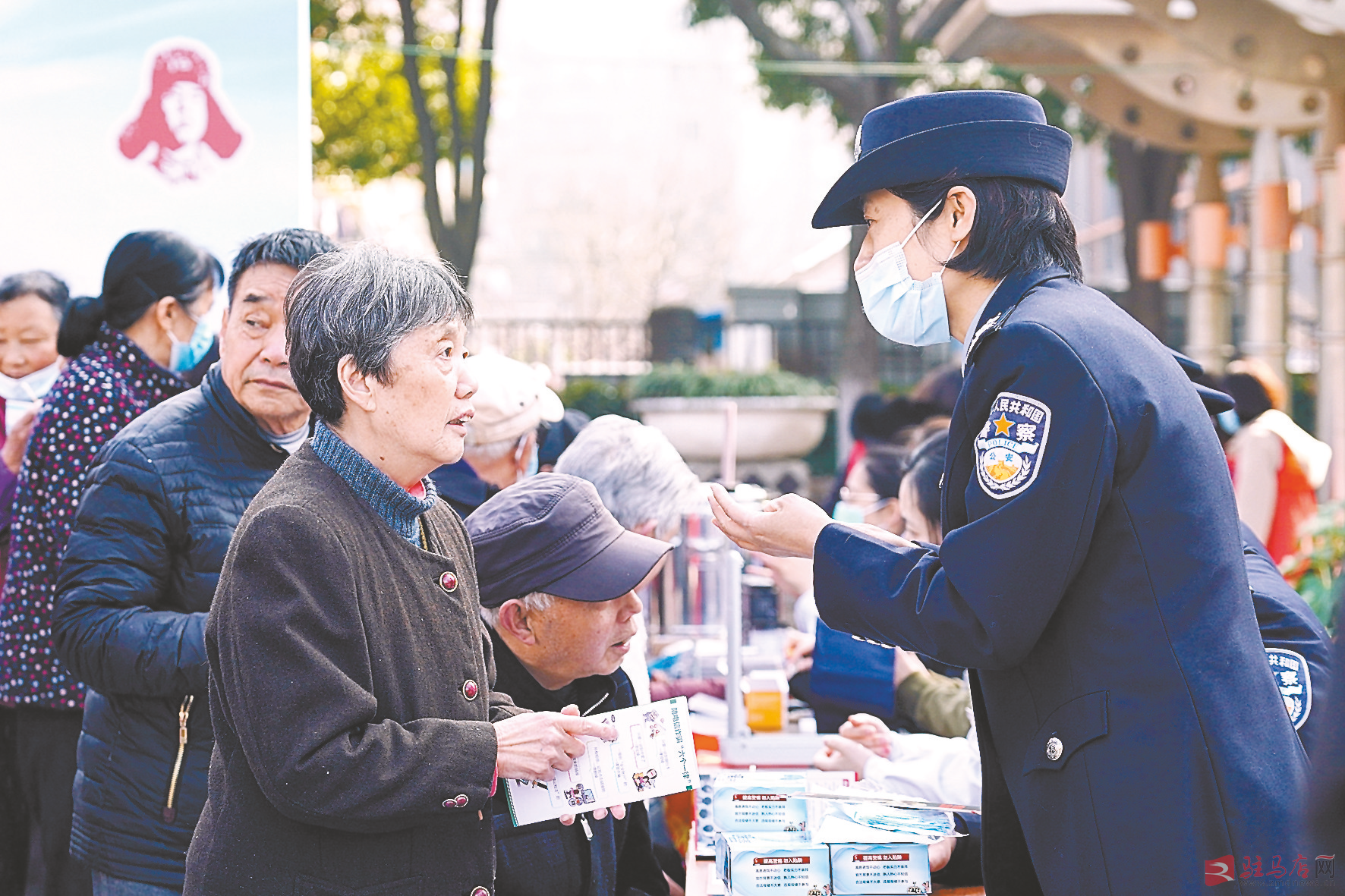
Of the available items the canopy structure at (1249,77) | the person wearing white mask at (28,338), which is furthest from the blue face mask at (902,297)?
the canopy structure at (1249,77)

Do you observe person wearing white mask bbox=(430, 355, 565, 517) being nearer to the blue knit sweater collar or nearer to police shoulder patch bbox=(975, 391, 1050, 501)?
the blue knit sweater collar

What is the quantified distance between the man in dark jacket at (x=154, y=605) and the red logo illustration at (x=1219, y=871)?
64.6 inches

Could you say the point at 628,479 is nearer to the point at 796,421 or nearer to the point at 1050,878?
the point at 1050,878

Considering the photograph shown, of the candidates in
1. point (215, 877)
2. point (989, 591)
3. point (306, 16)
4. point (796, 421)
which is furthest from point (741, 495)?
point (796, 421)

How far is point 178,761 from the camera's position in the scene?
2371mm

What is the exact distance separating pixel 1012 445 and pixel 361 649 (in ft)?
2.95

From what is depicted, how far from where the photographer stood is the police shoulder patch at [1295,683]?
2.19 metres

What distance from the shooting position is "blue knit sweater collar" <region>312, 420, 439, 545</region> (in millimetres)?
1792

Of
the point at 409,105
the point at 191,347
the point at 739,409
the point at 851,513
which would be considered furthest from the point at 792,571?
the point at 409,105

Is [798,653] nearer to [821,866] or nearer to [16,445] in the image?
[821,866]

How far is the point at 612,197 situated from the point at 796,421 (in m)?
27.3

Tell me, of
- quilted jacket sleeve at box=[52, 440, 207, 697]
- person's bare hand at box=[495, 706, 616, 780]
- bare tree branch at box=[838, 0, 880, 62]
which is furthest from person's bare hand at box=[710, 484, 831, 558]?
bare tree branch at box=[838, 0, 880, 62]

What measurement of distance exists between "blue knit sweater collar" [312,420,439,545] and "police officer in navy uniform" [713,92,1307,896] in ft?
1.97

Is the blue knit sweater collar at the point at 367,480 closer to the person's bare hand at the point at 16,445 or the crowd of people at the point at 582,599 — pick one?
the crowd of people at the point at 582,599
